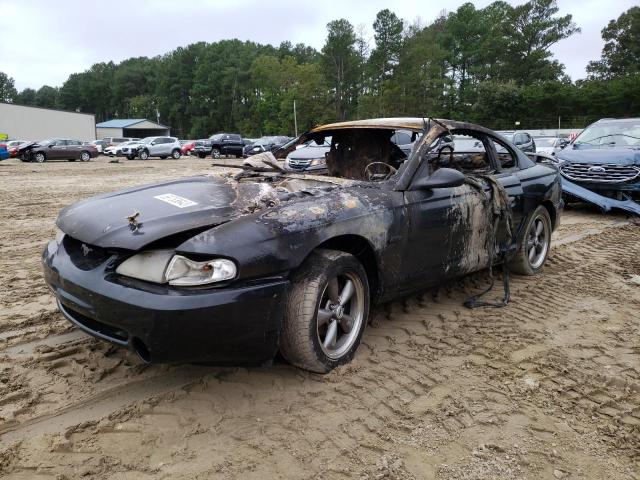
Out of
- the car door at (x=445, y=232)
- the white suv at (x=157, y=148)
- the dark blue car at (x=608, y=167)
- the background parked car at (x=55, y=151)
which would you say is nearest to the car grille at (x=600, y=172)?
the dark blue car at (x=608, y=167)

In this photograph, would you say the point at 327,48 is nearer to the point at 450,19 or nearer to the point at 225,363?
the point at 450,19

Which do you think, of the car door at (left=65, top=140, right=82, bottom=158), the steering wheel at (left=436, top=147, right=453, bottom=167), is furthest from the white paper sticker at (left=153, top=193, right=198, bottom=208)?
the car door at (left=65, top=140, right=82, bottom=158)

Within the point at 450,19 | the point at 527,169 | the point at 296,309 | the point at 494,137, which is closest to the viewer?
the point at 296,309

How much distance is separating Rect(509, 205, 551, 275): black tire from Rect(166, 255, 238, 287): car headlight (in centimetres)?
321

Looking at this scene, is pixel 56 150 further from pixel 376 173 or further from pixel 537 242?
pixel 537 242

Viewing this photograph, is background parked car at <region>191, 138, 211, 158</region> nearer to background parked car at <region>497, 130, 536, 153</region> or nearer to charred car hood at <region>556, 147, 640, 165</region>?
background parked car at <region>497, 130, 536, 153</region>

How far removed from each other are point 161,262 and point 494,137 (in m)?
3.38

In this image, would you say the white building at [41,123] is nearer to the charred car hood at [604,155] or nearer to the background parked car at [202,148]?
the background parked car at [202,148]

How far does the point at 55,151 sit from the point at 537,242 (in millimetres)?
27978

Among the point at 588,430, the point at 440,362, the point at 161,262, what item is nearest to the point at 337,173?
the point at 440,362

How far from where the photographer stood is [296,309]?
2.67 metres

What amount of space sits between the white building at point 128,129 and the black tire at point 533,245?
250 ft

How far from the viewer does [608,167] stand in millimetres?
8789

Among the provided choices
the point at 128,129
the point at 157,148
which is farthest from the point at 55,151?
the point at 128,129
